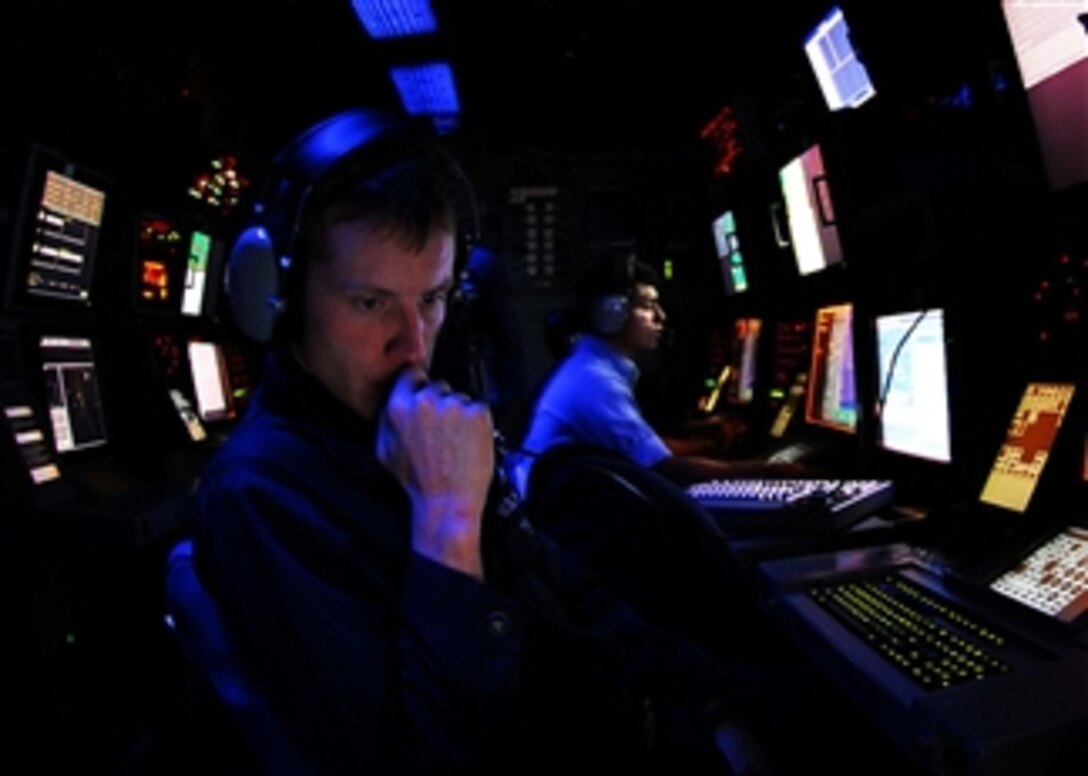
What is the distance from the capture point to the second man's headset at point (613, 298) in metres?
2.70

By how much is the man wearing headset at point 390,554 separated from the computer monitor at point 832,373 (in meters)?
1.45

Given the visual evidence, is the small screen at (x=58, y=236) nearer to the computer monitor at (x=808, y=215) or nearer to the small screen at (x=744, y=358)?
the computer monitor at (x=808, y=215)

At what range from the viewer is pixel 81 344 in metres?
2.32

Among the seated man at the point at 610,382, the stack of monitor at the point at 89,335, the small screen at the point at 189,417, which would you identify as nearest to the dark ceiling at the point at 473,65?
the stack of monitor at the point at 89,335

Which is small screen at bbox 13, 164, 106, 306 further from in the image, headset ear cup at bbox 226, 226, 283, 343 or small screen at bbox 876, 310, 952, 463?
small screen at bbox 876, 310, 952, 463

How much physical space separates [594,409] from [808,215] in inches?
38.8

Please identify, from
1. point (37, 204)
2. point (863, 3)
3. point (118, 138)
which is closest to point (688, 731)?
point (863, 3)

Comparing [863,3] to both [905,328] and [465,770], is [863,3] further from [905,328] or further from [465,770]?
[465,770]

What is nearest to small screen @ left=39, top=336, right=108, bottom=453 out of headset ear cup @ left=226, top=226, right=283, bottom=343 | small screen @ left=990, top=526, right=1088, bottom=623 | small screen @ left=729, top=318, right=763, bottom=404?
headset ear cup @ left=226, top=226, right=283, bottom=343

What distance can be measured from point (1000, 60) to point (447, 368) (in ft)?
3.96

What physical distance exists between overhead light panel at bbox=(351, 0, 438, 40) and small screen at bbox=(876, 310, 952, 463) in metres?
2.29

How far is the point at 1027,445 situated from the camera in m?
Result: 1.23

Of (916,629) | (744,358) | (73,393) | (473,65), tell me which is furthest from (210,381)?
(916,629)

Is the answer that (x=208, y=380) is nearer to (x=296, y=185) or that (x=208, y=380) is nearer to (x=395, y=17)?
(x=395, y=17)
